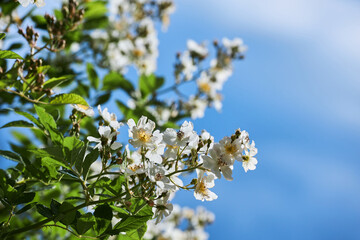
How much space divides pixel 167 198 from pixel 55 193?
1105 millimetres

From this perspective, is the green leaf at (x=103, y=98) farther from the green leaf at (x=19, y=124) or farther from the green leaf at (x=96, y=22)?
the green leaf at (x=19, y=124)

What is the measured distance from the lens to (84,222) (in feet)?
3.97

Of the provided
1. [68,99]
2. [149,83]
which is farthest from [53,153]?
[149,83]

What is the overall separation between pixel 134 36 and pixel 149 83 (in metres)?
1.56

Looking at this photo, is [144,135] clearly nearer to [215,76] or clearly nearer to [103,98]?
[103,98]

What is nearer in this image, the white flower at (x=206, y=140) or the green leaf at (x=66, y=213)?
the green leaf at (x=66, y=213)

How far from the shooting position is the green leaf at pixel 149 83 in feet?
10.0

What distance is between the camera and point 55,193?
2191 millimetres

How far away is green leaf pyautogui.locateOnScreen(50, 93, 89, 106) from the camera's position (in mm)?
1430

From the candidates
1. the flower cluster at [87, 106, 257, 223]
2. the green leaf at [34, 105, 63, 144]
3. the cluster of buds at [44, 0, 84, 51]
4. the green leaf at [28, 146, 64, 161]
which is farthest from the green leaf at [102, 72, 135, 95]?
the green leaf at [28, 146, 64, 161]

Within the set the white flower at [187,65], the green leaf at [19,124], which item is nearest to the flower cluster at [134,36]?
the white flower at [187,65]

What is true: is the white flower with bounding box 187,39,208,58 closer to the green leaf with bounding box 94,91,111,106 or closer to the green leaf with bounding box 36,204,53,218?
the green leaf with bounding box 94,91,111,106

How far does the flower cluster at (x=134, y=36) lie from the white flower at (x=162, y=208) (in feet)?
9.68

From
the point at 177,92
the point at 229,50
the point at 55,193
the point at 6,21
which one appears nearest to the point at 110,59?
the point at 177,92
